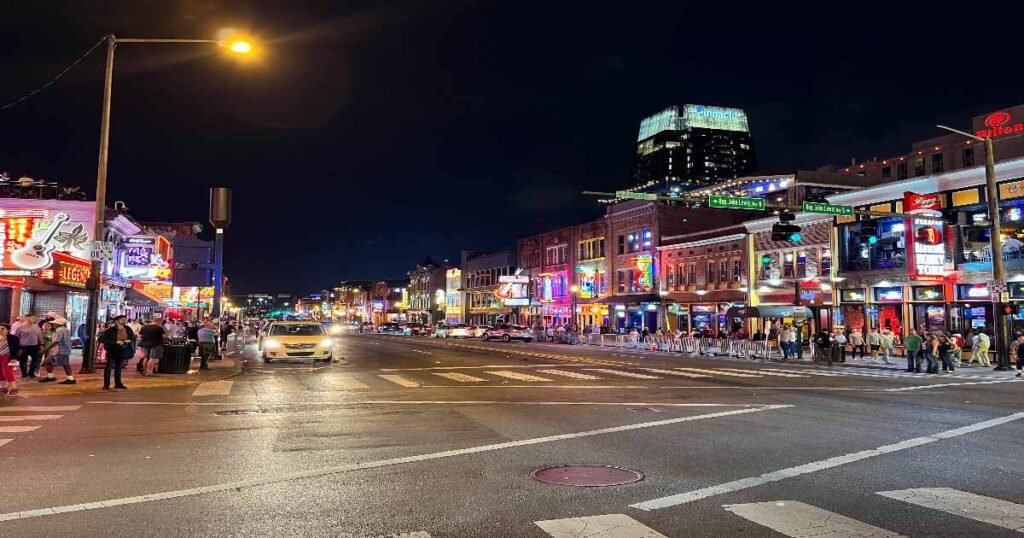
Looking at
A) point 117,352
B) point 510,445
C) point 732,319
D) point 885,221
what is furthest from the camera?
point 732,319

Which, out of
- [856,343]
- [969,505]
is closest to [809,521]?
[969,505]

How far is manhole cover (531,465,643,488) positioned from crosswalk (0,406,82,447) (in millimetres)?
7338

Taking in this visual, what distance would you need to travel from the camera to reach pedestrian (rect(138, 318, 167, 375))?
20062 millimetres

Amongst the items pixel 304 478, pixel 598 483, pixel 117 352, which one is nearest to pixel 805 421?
pixel 598 483

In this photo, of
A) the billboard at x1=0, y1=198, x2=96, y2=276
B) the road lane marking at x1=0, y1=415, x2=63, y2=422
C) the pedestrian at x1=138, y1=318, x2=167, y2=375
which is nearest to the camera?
the road lane marking at x1=0, y1=415, x2=63, y2=422

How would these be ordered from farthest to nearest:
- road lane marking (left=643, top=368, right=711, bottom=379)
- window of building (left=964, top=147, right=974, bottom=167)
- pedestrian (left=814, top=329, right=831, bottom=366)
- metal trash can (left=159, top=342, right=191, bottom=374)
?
window of building (left=964, top=147, right=974, bottom=167), pedestrian (left=814, top=329, right=831, bottom=366), road lane marking (left=643, top=368, right=711, bottom=379), metal trash can (left=159, top=342, right=191, bottom=374)

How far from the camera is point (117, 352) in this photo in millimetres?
16719

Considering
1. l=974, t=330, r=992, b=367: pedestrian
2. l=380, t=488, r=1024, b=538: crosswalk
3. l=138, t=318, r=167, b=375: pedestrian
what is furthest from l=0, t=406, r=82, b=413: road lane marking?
l=974, t=330, r=992, b=367: pedestrian

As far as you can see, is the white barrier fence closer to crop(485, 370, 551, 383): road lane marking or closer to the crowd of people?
crop(485, 370, 551, 383): road lane marking

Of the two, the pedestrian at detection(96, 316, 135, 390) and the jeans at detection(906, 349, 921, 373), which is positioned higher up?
the pedestrian at detection(96, 316, 135, 390)

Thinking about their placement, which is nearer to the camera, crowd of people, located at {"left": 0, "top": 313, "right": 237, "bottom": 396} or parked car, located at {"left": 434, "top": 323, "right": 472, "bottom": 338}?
crowd of people, located at {"left": 0, "top": 313, "right": 237, "bottom": 396}

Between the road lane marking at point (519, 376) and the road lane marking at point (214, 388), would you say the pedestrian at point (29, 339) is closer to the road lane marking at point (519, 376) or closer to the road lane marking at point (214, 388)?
the road lane marking at point (214, 388)

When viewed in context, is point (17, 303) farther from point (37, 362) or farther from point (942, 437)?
point (942, 437)

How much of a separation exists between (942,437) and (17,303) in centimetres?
3113
